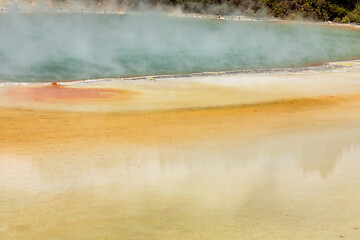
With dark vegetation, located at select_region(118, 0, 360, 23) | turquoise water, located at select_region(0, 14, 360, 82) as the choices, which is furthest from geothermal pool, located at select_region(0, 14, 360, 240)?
dark vegetation, located at select_region(118, 0, 360, 23)

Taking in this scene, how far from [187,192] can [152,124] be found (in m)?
3.04

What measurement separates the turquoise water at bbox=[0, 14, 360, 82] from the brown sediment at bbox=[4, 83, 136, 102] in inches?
139

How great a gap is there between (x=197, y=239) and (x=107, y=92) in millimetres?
7360

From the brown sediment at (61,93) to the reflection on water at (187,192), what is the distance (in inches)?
149

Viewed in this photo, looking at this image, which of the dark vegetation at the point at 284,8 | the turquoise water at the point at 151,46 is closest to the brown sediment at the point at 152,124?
the turquoise water at the point at 151,46

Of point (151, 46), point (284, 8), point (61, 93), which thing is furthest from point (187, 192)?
point (284, 8)

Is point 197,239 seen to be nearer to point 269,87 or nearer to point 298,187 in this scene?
point 298,187

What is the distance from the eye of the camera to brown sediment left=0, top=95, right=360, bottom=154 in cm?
812

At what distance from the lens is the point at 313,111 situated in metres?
10.3

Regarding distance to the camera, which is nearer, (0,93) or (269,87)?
(0,93)

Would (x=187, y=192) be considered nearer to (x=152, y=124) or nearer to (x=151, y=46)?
(x=152, y=124)

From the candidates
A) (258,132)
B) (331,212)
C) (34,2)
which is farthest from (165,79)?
(34,2)

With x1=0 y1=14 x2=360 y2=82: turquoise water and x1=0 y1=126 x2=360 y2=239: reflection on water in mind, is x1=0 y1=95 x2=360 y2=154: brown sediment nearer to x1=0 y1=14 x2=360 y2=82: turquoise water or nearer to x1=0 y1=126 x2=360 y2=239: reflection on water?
x1=0 y1=126 x2=360 y2=239: reflection on water

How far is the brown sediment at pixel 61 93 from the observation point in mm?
11359
